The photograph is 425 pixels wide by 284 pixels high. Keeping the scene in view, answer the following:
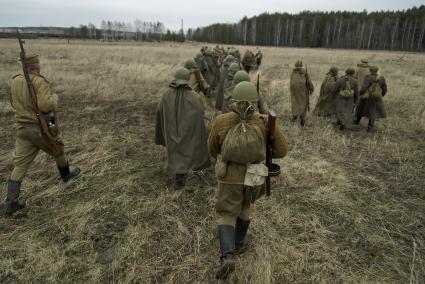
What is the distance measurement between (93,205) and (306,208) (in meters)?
3.04

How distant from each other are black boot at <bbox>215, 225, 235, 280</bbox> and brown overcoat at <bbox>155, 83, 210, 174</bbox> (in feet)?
6.59

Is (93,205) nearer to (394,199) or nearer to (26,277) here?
(26,277)

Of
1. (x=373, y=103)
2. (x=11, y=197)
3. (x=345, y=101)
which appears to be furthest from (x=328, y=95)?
(x=11, y=197)

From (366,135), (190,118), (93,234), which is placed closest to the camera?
(93,234)

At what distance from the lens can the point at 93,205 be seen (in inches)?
193

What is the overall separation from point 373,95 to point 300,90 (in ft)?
5.86

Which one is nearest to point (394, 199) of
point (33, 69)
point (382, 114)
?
point (382, 114)

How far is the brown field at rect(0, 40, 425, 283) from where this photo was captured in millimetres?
3719

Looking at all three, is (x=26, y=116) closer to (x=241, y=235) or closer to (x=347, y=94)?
(x=241, y=235)

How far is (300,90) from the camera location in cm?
928

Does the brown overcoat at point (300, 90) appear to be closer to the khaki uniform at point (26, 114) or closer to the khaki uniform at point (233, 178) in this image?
the khaki uniform at point (233, 178)

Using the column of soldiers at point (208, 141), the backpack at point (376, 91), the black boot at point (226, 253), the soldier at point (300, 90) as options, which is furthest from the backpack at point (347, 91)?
the black boot at point (226, 253)

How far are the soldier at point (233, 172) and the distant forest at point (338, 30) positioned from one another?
67.5 metres

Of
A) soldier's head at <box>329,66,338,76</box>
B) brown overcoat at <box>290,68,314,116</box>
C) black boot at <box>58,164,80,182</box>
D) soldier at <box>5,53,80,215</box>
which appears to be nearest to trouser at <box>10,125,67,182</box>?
soldier at <box>5,53,80,215</box>
